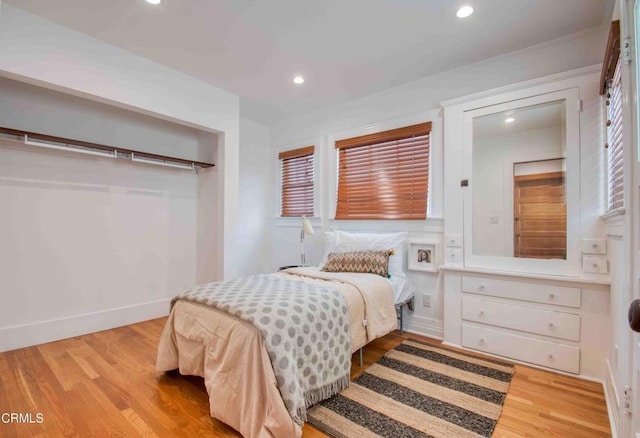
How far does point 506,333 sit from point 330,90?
2.98m

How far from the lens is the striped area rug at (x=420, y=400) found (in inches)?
64.4

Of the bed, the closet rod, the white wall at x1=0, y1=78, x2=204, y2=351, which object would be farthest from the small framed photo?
the white wall at x1=0, y1=78, x2=204, y2=351

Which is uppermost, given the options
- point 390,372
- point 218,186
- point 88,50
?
point 88,50

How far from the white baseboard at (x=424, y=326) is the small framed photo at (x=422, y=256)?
520mm

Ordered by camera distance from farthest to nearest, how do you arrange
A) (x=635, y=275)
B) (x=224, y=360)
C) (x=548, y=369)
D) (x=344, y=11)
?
(x=548, y=369)
(x=344, y=11)
(x=224, y=360)
(x=635, y=275)

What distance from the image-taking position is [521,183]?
2.54 m

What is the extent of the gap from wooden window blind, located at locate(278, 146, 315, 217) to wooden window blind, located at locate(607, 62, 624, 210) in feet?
9.51

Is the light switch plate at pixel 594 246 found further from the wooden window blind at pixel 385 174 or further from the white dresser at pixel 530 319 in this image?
the wooden window blind at pixel 385 174

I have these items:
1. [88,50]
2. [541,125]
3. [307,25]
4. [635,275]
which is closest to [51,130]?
[88,50]

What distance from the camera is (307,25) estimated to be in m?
2.30

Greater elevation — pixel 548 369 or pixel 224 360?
pixel 224 360

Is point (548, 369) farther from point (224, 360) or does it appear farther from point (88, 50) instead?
point (88, 50)

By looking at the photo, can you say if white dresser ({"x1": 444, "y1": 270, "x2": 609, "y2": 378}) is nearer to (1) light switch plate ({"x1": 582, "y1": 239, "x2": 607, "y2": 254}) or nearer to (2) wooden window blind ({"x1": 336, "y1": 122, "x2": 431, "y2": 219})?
(1) light switch plate ({"x1": 582, "y1": 239, "x2": 607, "y2": 254})

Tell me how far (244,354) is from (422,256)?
2.10 meters
